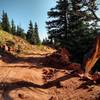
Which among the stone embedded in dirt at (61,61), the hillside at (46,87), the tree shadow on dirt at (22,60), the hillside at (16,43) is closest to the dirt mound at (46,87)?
the hillside at (46,87)

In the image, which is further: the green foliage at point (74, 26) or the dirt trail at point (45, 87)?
the green foliage at point (74, 26)

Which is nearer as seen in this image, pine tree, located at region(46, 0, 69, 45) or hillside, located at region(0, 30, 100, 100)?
hillside, located at region(0, 30, 100, 100)

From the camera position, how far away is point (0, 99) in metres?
12.0

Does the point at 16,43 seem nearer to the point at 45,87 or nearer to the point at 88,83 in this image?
the point at 45,87

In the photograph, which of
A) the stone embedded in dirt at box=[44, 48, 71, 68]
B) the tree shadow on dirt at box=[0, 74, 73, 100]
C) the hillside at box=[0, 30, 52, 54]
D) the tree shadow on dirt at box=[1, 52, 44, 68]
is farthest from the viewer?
the hillside at box=[0, 30, 52, 54]

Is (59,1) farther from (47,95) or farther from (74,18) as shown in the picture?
(47,95)

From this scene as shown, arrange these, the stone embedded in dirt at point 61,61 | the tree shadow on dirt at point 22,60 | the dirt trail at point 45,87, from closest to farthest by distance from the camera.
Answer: the dirt trail at point 45,87 < the stone embedded in dirt at point 61,61 < the tree shadow on dirt at point 22,60

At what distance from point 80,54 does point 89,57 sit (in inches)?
592

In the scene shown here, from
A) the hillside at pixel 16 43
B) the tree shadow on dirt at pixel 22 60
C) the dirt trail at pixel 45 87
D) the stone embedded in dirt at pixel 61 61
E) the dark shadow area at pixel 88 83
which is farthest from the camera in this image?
the hillside at pixel 16 43

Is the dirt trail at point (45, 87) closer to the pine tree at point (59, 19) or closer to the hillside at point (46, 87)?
the hillside at point (46, 87)

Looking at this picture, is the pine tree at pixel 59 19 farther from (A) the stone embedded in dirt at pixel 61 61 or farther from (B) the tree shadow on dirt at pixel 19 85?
(B) the tree shadow on dirt at pixel 19 85

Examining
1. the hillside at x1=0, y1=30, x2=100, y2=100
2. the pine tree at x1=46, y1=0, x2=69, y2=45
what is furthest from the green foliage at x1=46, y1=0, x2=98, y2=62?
the hillside at x1=0, y1=30, x2=100, y2=100

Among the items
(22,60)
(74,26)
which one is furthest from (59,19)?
(22,60)

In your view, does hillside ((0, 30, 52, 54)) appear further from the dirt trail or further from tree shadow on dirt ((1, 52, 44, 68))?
the dirt trail
